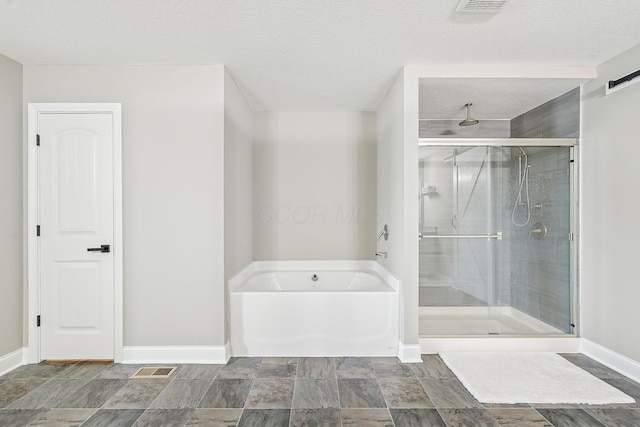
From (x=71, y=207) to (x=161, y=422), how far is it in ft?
5.95

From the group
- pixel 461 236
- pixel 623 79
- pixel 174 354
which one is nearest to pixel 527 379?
pixel 461 236

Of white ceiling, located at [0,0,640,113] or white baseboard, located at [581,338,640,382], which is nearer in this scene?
white ceiling, located at [0,0,640,113]

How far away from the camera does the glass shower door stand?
326 centimetres

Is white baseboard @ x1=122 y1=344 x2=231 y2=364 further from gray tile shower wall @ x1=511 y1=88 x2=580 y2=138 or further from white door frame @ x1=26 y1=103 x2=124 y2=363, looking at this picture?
gray tile shower wall @ x1=511 y1=88 x2=580 y2=138

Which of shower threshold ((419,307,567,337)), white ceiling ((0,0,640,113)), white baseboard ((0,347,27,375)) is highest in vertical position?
white ceiling ((0,0,640,113))

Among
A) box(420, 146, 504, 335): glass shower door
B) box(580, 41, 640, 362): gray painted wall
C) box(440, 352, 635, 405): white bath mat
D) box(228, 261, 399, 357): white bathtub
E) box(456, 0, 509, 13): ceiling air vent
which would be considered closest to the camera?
box(456, 0, 509, 13): ceiling air vent

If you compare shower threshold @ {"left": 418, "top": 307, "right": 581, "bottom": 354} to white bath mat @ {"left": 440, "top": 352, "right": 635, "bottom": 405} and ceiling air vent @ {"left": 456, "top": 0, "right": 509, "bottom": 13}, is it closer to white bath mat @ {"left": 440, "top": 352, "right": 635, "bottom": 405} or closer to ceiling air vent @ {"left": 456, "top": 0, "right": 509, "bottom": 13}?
white bath mat @ {"left": 440, "top": 352, "right": 635, "bottom": 405}

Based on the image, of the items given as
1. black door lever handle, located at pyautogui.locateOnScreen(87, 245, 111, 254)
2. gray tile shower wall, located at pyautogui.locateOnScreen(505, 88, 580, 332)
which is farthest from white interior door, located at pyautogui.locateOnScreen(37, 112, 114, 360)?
gray tile shower wall, located at pyautogui.locateOnScreen(505, 88, 580, 332)

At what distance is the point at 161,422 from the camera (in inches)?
79.6

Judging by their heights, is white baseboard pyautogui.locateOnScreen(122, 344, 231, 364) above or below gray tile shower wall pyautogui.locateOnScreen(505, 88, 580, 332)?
below

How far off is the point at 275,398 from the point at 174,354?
1016 mm

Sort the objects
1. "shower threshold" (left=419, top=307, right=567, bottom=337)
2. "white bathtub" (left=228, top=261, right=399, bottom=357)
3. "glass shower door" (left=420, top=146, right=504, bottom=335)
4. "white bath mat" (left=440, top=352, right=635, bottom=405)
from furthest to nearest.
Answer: "glass shower door" (left=420, top=146, right=504, bottom=335) → "shower threshold" (left=419, top=307, right=567, bottom=337) → "white bathtub" (left=228, top=261, right=399, bottom=357) → "white bath mat" (left=440, top=352, right=635, bottom=405)

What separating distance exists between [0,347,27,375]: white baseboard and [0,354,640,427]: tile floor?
8 cm

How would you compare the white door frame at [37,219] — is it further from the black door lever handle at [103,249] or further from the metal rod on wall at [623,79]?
the metal rod on wall at [623,79]
